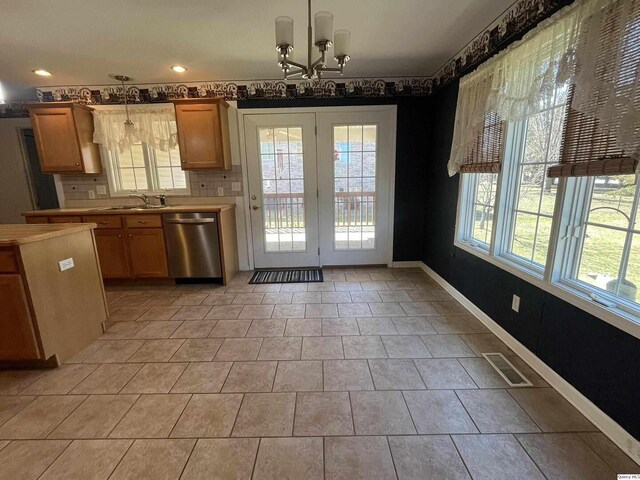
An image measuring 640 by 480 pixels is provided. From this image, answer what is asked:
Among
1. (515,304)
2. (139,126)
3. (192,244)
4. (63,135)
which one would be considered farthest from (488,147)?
(63,135)

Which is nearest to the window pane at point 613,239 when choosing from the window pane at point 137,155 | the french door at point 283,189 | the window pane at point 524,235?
the window pane at point 524,235

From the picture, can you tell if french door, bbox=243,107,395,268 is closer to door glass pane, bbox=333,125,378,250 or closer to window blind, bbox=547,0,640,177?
door glass pane, bbox=333,125,378,250

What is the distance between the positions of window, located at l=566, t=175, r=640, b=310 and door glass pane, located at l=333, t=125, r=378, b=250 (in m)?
2.37

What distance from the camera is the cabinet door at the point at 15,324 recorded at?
180cm

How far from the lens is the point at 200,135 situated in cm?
341

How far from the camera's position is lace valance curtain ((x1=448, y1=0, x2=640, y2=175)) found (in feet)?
4.11

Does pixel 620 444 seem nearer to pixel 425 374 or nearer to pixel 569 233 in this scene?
pixel 425 374

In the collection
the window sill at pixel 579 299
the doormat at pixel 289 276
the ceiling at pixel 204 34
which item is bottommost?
the doormat at pixel 289 276

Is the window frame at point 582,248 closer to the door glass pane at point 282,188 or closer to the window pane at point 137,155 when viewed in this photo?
the door glass pane at point 282,188

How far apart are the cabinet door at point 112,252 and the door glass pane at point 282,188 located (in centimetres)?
167

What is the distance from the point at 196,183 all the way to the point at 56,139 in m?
1.62

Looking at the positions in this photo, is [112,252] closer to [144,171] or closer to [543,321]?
[144,171]

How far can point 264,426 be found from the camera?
150cm

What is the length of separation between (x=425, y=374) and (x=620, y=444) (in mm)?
895
